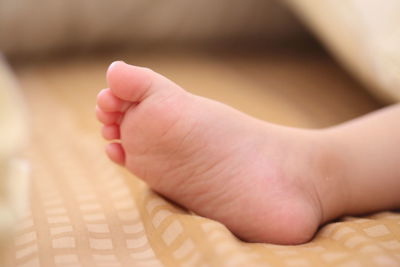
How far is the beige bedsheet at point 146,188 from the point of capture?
17.2 inches

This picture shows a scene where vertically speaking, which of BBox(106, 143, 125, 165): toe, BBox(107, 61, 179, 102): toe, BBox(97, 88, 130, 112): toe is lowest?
BBox(106, 143, 125, 165): toe

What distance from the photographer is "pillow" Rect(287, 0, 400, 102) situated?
2.08ft

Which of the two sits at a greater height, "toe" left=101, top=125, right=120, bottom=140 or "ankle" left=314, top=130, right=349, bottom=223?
"toe" left=101, top=125, right=120, bottom=140

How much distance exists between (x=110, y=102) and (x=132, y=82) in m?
0.03

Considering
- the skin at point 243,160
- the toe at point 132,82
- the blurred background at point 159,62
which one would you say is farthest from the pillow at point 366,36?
the toe at point 132,82

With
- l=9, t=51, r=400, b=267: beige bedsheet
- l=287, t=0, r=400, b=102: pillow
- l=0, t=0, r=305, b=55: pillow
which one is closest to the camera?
l=9, t=51, r=400, b=267: beige bedsheet

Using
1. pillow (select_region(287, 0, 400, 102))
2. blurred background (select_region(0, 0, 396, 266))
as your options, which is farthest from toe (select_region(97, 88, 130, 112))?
pillow (select_region(287, 0, 400, 102))

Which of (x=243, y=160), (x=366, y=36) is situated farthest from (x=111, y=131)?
(x=366, y=36)

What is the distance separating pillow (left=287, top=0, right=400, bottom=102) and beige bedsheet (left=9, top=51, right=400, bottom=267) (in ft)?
0.26

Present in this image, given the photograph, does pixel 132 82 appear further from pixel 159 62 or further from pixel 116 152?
pixel 159 62

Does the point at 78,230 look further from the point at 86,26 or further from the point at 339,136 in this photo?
the point at 86,26

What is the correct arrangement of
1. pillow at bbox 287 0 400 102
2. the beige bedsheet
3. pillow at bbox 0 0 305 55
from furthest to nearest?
pillow at bbox 0 0 305 55, pillow at bbox 287 0 400 102, the beige bedsheet

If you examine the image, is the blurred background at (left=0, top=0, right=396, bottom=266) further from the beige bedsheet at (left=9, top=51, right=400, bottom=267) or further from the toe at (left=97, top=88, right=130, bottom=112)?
the toe at (left=97, top=88, right=130, bottom=112)

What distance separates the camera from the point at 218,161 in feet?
1.63
